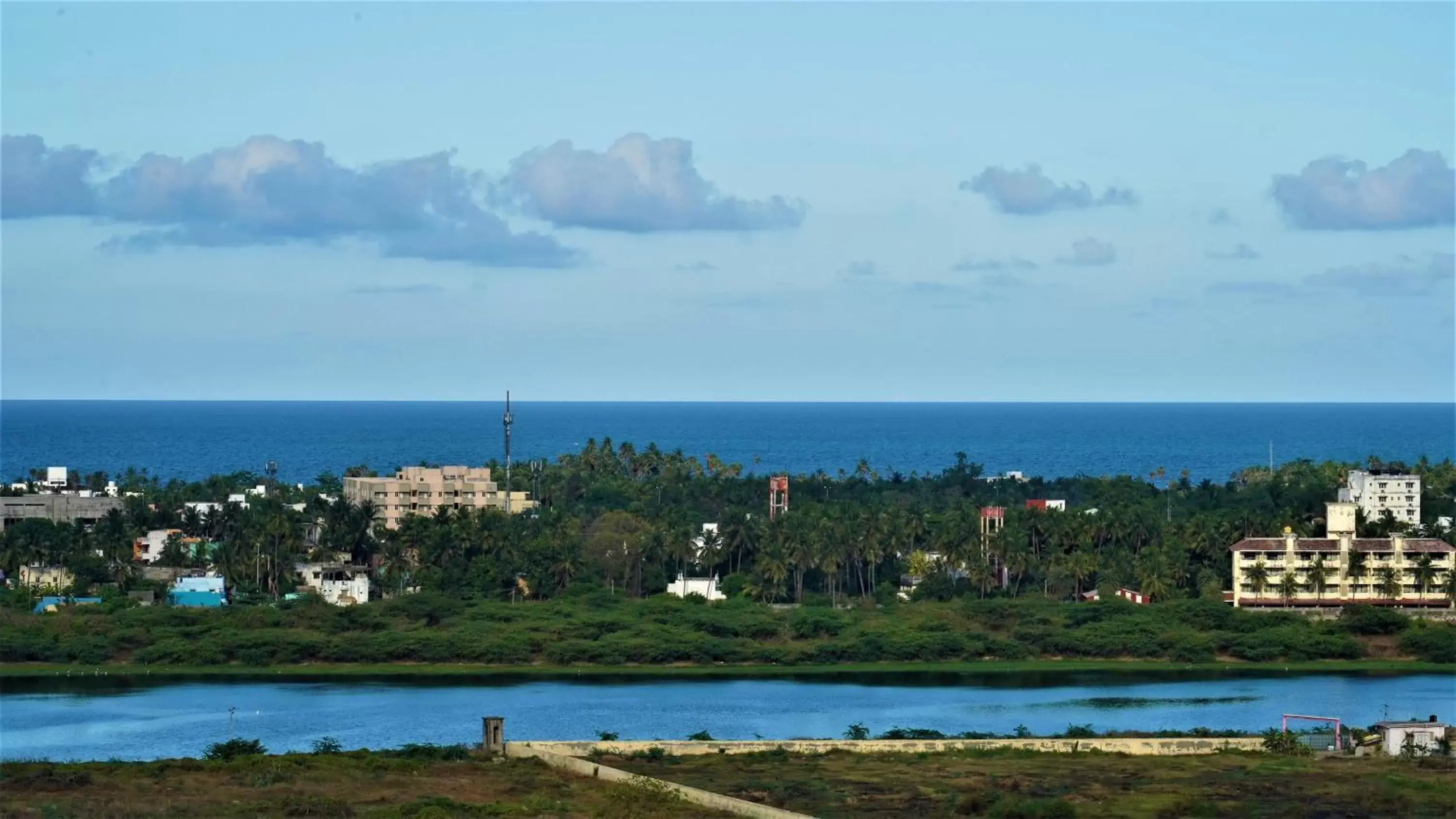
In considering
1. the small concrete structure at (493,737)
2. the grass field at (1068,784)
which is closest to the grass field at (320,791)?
the small concrete structure at (493,737)

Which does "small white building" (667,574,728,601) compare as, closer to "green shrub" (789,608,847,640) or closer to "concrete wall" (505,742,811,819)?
"green shrub" (789,608,847,640)

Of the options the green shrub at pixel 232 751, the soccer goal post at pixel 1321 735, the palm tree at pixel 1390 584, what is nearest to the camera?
the green shrub at pixel 232 751

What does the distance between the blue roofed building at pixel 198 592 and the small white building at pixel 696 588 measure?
19.1m

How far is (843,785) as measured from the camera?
50.9 m

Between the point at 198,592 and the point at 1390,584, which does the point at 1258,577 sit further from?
the point at 198,592

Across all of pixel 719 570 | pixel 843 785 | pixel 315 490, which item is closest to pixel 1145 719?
pixel 843 785

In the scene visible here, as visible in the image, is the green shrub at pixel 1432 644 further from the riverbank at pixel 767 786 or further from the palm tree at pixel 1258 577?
the riverbank at pixel 767 786

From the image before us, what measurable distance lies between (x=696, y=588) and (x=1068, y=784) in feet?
139

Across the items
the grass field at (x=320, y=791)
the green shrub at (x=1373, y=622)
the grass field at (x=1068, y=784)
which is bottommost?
the grass field at (x=320, y=791)

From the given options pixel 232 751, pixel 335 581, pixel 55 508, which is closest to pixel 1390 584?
pixel 335 581

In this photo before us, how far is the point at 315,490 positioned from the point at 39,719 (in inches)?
2230

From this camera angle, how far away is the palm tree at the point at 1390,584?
3447 inches

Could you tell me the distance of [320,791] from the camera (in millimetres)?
49406

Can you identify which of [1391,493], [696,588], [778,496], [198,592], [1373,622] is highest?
[1391,493]
